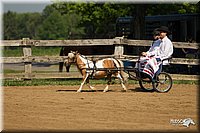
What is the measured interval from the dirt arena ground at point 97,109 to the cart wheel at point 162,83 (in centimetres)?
19

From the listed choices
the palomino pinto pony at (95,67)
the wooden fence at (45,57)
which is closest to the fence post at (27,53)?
the wooden fence at (45,57)

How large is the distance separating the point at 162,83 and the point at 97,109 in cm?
386

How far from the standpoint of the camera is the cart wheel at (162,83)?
12.9m

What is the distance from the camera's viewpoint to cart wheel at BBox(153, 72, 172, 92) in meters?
12.9

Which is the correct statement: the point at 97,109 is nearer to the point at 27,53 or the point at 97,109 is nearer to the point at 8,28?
the point at 27,53

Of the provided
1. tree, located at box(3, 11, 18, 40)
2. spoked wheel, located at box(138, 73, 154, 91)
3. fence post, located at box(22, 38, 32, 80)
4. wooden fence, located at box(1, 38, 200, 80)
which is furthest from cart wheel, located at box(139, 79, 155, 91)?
tree, located at box(3, 11, 18, 40)

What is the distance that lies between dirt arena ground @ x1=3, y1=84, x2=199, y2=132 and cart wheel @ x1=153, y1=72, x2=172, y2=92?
7.5 inches

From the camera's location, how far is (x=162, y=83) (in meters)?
12.9

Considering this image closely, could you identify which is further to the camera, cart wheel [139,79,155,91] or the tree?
the tree

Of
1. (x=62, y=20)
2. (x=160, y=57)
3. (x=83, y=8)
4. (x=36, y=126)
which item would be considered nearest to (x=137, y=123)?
(x=36, y=126)

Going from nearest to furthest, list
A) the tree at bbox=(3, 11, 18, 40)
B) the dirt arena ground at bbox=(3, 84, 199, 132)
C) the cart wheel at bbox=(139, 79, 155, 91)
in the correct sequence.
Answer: the dirt arena ground at bbox=(3, 84, 199, 132) < the cart wheel at bbox=(139, 79, 155, 91) < the tree at bbox=(3, 11, 18, 40)

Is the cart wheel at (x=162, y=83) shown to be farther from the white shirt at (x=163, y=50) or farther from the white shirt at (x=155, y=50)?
the white shirt at (x=155, y=50)

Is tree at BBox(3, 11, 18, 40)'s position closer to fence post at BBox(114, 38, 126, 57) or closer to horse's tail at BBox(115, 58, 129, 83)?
fence post at BBox(114, 38, 126, 57)

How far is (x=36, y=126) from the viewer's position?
7770 millimetres
